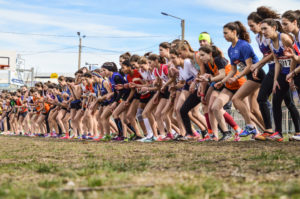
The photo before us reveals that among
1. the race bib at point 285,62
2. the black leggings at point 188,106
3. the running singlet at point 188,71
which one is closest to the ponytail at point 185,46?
the running singlet at point 188,71

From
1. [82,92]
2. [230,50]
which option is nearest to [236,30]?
[230,50]

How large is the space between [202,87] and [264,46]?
1728mm

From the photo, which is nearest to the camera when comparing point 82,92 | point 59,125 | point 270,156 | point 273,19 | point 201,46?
point 270,156

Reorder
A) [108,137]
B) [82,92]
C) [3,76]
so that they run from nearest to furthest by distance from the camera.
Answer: [108,137] → [82,92] → [3,76]

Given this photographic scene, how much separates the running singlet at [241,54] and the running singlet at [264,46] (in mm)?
263

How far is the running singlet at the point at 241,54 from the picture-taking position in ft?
27.1

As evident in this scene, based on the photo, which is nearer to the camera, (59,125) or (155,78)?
(155,78)

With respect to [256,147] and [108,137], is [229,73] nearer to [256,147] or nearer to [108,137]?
[256,147]

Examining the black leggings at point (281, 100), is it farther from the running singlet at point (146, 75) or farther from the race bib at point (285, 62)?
the running singlet at point (146, 75)

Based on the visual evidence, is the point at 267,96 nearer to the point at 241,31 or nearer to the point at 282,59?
the point at 282,59

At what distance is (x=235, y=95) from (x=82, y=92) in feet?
26.1

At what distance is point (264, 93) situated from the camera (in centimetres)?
771

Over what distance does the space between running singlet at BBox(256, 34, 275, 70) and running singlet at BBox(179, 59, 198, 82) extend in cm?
190

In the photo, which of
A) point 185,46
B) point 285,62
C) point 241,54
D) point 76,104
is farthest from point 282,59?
point 76,104
